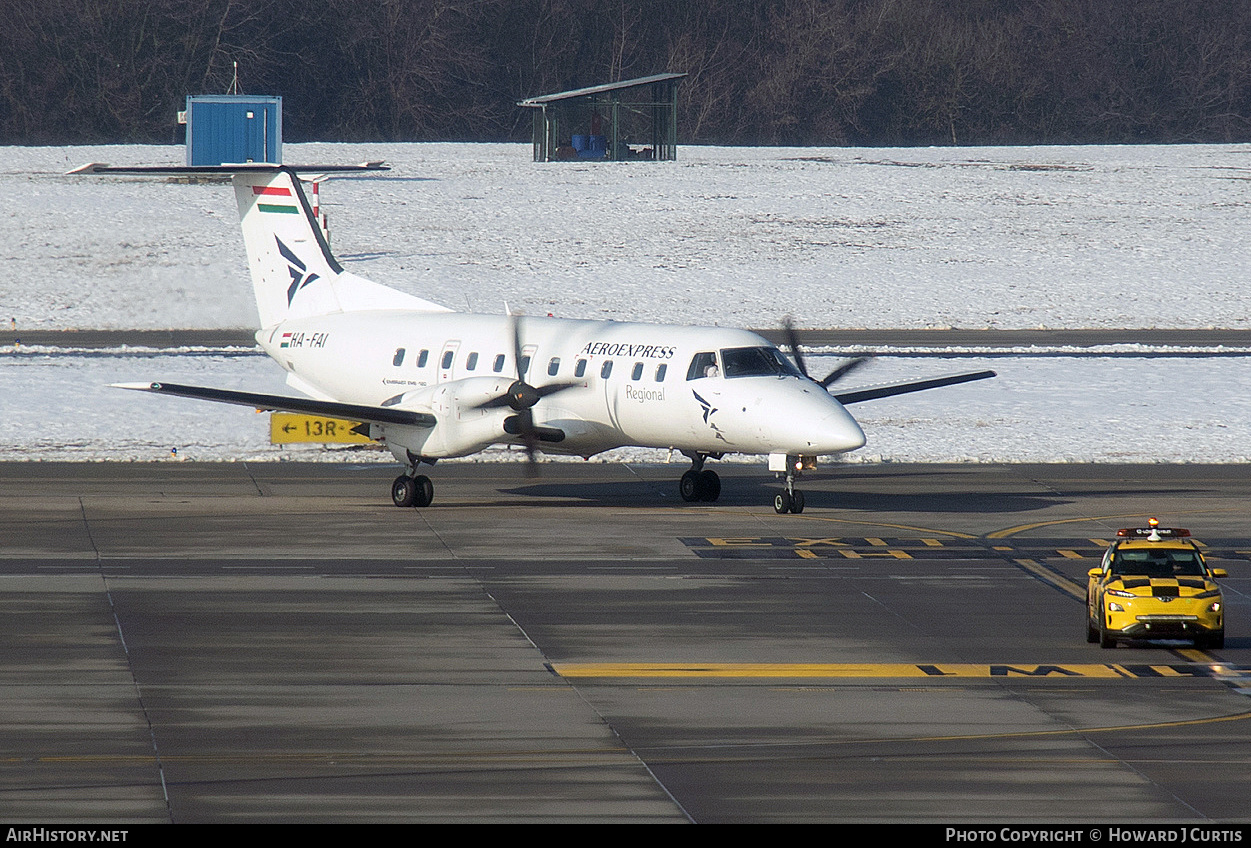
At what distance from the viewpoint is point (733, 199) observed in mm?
72000

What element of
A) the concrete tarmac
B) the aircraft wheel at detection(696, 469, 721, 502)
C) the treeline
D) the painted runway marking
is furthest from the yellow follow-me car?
the treeline

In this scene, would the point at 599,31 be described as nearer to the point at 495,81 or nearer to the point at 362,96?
the point at 495,81

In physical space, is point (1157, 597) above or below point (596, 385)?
below

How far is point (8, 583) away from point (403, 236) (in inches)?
1730

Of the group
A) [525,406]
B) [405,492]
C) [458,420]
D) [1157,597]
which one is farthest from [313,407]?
[1157,597]

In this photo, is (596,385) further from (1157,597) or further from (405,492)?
(1157,597)

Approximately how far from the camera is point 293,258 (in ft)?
107

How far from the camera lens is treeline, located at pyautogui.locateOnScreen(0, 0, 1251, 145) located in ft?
345

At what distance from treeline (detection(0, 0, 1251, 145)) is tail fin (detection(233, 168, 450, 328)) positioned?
71.6 metres

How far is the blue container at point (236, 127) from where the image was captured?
73.1m

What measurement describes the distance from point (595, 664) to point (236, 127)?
60518 millimetres

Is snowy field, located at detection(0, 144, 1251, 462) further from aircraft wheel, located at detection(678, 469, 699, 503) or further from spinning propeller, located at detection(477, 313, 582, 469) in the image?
spinning propeller, located at detection(477, 313, 582, 469)

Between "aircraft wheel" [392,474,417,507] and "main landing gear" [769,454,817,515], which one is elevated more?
"main landing gear" [769,454,817,515]

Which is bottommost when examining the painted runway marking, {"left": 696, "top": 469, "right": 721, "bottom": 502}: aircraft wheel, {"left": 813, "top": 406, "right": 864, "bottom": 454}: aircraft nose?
{"left": 696, "top": 469, "right": 721, "bottom": 502}: aircraft wheel
